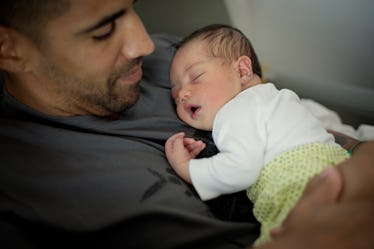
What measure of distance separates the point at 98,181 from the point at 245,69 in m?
0.55

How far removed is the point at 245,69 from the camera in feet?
3.88

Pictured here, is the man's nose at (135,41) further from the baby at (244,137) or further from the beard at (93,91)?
the baby at (244,137)

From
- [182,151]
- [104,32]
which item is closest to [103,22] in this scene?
[104,32]

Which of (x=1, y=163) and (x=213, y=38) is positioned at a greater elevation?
(x=213, y=38)

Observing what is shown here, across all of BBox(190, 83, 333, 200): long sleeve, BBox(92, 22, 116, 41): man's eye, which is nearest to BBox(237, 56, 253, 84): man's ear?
BBox(190, 83, 333, 200): long sleeve

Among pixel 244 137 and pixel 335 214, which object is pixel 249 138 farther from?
pixel 335 214

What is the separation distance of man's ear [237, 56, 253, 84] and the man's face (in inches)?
10.9

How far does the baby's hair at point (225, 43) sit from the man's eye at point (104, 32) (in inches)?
11.2

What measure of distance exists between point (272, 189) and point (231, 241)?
15 centimetres

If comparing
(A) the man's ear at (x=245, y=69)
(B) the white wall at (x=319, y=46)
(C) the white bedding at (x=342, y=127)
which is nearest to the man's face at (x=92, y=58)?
(A) the man's ear at (x=245, y=69)

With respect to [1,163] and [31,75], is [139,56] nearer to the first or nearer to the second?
[31,75]

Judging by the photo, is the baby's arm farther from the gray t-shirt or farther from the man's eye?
the man's eye

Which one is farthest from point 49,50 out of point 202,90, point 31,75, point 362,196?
point 362,196

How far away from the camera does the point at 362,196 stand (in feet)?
2.48
